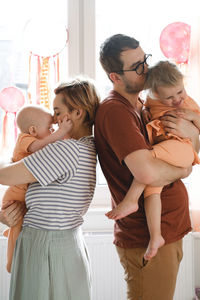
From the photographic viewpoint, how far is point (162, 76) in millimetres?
1673

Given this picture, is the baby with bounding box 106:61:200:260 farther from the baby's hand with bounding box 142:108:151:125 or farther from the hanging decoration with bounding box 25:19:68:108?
the hanging decoration with bounding box 25:19:68:108

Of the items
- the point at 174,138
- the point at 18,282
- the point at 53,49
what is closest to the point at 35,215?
the point at 18,282

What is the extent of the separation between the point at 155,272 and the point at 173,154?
19.4 inches

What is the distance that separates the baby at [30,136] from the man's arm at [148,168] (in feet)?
0.93

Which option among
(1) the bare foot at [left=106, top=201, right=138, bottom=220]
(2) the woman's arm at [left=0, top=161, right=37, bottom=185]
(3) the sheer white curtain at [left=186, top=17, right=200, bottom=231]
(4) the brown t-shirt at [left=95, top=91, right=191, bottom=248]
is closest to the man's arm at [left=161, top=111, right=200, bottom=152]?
(4) the brown t-shirt at [left=95, top=91, right=191, bottom=248]

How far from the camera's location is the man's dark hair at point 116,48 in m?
1.67

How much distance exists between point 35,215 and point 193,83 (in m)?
1.50

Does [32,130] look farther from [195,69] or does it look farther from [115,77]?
[195,69]

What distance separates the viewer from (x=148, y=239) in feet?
5.41

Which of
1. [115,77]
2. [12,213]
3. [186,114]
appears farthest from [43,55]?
[12,213]

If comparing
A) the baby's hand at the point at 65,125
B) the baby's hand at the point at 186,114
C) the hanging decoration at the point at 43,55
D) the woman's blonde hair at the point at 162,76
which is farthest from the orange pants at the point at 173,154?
the hanging decoration at the point at 43,55

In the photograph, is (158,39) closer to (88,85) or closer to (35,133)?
(88,85)

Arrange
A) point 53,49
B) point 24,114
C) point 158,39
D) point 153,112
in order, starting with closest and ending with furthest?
point 24,114, point 153,112, point 53,49, point 158,39

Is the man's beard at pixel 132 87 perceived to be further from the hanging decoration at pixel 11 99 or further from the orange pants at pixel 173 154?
the hanging decoration at pixel 11 99
